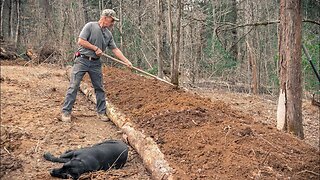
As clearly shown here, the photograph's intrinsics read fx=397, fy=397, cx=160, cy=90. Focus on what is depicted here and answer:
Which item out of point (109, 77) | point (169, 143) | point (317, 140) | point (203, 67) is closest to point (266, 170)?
point (169, 143)

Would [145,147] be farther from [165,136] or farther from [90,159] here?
[90,159]

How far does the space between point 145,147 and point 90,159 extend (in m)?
0.93

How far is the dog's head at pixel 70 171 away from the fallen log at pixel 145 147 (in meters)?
0.86

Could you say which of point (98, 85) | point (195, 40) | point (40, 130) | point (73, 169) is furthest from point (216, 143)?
point (195, 40)

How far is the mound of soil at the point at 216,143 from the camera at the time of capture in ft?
14.4

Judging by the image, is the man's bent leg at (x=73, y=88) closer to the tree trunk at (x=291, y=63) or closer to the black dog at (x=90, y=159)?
the black dog at (x=90, y=159)

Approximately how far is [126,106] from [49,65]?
7.99 metres

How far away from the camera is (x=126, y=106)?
7.65m

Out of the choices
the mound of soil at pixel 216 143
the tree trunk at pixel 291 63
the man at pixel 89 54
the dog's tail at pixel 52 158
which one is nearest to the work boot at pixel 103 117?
the mound of soil at pixel 216 143

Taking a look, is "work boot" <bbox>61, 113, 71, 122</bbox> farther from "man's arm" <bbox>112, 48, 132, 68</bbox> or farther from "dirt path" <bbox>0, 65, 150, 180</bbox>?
"man's arm" <bbox>112, 48, 132, 68</bbox>

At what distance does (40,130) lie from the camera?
6.15 meters

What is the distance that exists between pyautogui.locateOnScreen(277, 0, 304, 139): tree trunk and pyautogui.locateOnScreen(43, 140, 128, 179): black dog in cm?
307

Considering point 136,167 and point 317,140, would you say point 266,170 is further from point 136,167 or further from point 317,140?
point 317,140

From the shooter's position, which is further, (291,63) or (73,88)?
(73,88)
